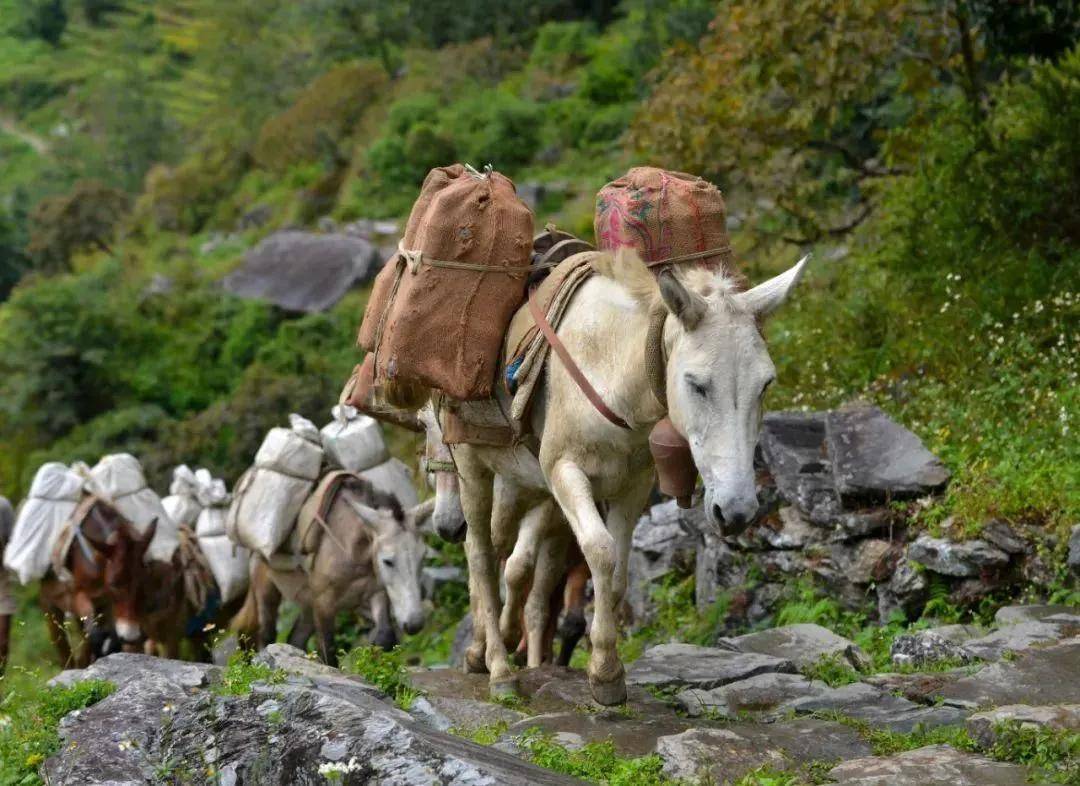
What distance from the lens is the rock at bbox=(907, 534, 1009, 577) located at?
26.0 ft

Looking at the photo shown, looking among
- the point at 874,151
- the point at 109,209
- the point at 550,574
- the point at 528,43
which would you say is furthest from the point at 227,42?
the point at 550,574

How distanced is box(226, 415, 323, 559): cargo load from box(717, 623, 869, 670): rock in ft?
13.6

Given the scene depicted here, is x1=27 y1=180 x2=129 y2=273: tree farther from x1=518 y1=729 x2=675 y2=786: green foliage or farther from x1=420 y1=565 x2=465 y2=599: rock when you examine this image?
x1=518 y1=729 x2=675 y2=786: green foliage

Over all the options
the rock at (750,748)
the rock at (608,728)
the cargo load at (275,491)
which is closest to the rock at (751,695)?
the rock at (608,728)

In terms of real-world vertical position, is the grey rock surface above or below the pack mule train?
below

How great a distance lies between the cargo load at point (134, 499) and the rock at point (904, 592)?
667cm

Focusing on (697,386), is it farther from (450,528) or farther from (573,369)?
(450,528)

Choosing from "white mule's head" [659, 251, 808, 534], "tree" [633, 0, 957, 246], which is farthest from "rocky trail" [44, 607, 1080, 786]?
"tree" [633, 0, 957, 246]

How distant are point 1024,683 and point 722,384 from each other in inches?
83.7

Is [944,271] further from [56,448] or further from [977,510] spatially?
[56,448]

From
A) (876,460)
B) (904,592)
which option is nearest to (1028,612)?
(904,592)

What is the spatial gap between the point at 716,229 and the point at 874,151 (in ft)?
43.7

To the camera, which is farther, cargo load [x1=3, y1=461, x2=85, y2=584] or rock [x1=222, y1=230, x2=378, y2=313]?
rock [x1=222, y1=230, x2=378, y2=313]

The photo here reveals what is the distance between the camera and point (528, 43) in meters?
41.8
